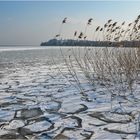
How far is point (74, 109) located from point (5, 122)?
1049 mm

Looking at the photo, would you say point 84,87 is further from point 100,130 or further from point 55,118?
point 100,130

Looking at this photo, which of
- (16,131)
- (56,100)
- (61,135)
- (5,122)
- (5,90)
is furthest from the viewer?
(5,90)

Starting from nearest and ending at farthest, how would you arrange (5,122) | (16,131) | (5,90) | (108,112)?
(16,131), (5,122), (108,112), (5,90)

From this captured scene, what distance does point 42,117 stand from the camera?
3807 mm

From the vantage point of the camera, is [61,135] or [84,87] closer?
[61,135]

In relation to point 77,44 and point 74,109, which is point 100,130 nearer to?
point 74,109

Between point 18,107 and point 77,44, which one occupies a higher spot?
point 77,44

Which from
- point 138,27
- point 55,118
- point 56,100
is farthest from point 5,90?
point 138,27

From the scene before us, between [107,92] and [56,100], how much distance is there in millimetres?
1034

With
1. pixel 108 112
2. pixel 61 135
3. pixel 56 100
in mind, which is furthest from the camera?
pixel 56 100

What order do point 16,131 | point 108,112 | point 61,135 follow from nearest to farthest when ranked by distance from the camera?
point 61,135 < point 16,131 < point 108,112

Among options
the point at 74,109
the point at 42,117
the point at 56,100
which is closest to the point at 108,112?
the point at 74,109

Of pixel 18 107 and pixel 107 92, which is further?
pixel 107 92

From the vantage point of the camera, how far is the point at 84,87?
604 centimetres
